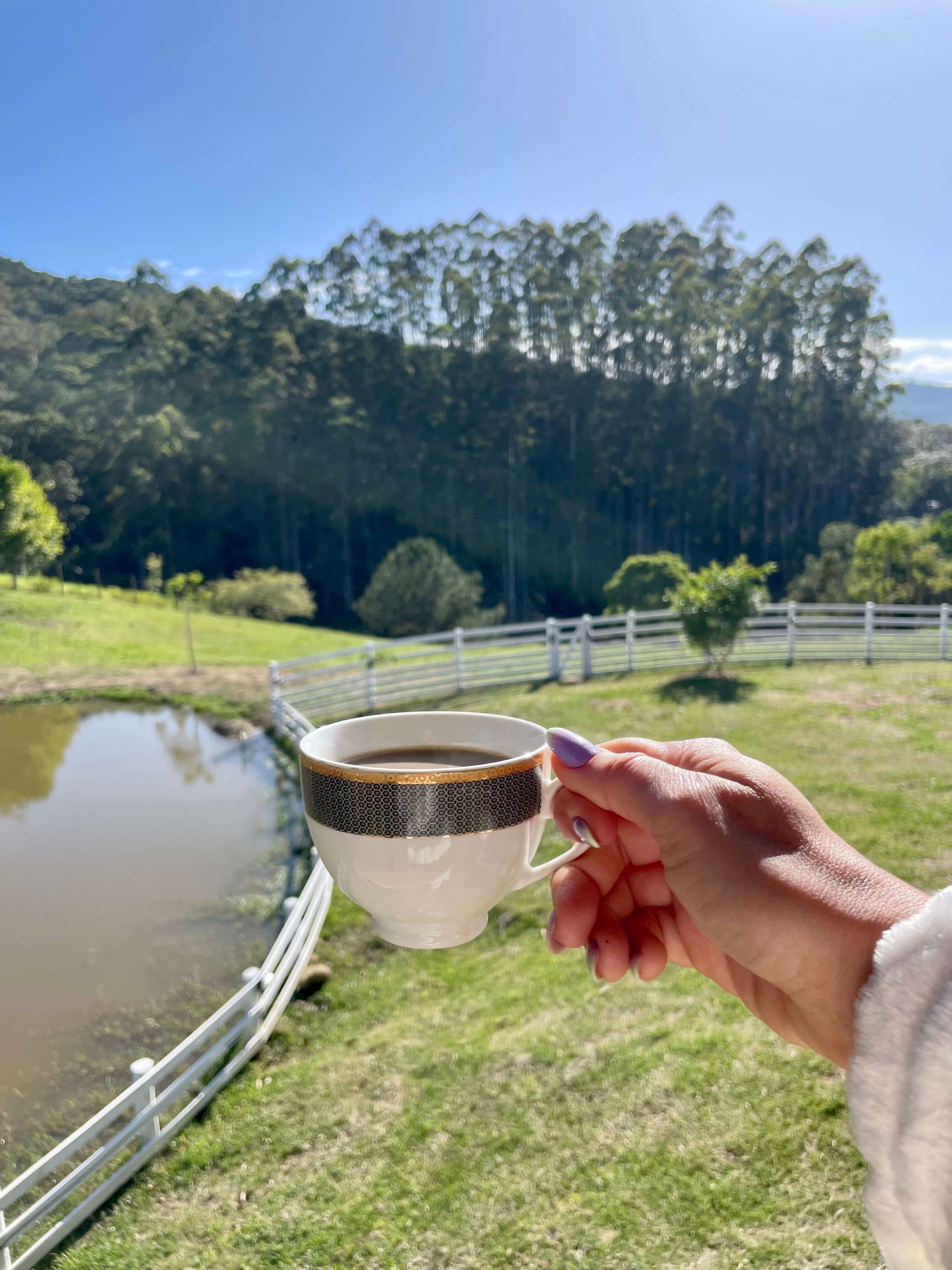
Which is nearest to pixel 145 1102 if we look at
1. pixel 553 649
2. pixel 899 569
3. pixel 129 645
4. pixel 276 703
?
pixel 276 703

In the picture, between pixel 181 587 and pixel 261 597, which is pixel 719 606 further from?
pixel 261 597

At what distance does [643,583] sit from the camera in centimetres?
1391

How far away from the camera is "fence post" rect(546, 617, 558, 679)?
27.0 ft

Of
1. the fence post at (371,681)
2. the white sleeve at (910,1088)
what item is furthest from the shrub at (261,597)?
the white sleeve at (910,1088)

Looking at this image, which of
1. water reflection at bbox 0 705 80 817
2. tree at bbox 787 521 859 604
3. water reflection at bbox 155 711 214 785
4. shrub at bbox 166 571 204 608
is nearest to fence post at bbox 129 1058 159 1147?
water reflection at bbox 0 705 80 817

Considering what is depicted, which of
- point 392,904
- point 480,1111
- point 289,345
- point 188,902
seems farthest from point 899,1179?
point 289,345

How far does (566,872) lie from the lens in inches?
34.0

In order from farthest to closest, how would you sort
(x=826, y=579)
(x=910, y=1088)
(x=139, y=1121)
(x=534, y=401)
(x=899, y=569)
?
(x=534, y=401), (x=826, y=579), (x=899, y=569), (x=139, y=1121), (x=910, y=1088)

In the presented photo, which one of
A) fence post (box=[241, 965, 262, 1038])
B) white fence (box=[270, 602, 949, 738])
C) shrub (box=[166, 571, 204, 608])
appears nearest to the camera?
fence post (box=[241, 965, 262, 1038])

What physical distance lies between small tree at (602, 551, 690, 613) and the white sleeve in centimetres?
1299

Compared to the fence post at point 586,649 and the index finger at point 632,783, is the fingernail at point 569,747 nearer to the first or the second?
the index finger at point 632,783

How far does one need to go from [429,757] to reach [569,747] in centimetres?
12

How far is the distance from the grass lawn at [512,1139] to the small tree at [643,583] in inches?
407

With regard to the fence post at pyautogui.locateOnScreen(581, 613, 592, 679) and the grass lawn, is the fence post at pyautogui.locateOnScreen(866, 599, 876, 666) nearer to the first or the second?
the fence post at pyautogui.locateOnScreen(581, 613, 592, 679)
